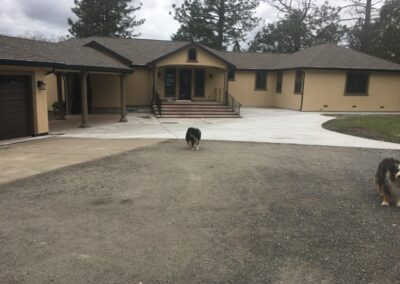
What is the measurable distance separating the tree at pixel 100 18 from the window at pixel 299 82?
79.5ft

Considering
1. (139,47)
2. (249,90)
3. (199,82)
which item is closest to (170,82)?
(199,82)

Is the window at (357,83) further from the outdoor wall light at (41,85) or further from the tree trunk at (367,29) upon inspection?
the outdoor wall light at (41,85)

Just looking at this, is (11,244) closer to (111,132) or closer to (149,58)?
(111,132)

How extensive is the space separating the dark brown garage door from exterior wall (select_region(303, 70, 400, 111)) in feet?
59.0

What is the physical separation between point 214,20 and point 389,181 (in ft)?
129

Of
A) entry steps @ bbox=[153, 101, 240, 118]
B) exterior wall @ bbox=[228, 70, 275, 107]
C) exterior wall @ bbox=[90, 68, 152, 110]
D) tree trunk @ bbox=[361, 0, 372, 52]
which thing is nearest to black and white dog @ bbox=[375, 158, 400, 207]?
entry steps @ bbox=[153, 101, 240, 118]

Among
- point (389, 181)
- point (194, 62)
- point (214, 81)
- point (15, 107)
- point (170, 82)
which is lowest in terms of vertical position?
point (389, 181)

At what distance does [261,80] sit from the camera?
29828 mm

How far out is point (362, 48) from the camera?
38719mm

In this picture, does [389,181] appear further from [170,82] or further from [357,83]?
[357,83]

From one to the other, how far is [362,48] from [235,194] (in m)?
37.6

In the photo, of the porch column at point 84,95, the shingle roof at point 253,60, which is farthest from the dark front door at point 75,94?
the shingle roof at point 253,60

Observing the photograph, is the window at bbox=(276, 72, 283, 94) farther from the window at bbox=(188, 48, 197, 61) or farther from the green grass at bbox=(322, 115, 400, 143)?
the green grass at bbox=(322, 115, 400, 143)

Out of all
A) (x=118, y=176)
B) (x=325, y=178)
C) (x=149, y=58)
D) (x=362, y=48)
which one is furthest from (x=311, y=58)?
(x=118, y=176)
